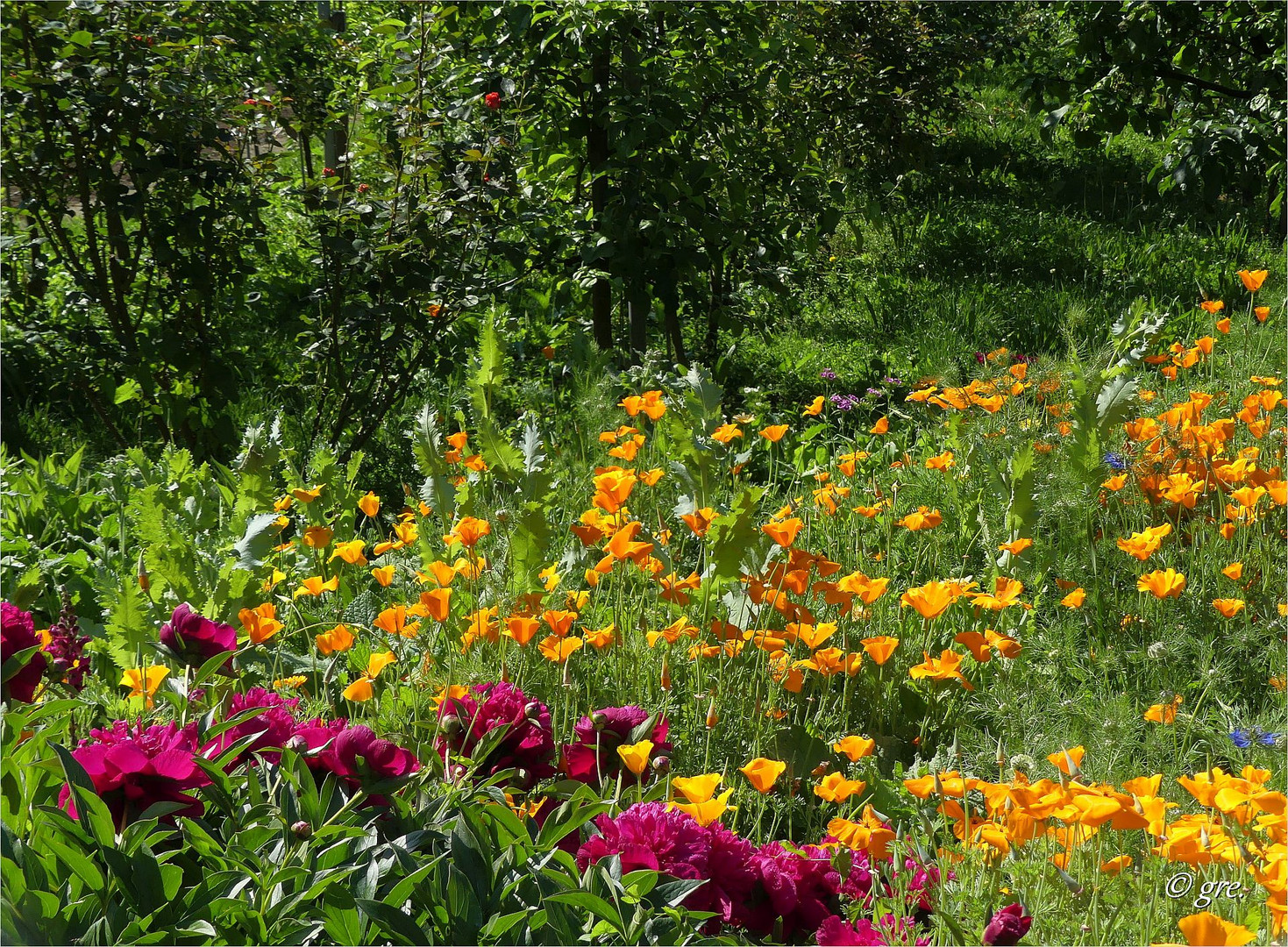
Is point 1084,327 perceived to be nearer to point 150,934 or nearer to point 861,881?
point 861,881

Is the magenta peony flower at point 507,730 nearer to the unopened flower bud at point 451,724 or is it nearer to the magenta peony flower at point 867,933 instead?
the unopened flower bud at point 451,724

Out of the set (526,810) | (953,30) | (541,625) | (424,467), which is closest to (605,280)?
(424,467)

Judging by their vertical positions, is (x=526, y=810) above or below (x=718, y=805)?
below

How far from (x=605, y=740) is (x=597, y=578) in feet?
1.96

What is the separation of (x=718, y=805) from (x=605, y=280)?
292cm

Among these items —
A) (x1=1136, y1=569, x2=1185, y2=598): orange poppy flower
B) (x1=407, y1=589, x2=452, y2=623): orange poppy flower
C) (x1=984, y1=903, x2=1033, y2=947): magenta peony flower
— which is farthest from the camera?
(x1=1136, y1=569, x2=1185, y2=598): orange poppy flower

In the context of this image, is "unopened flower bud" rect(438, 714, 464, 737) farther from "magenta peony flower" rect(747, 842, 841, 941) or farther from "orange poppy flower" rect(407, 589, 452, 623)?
"magenta peony flower" rect(747, 842, 841, 941)

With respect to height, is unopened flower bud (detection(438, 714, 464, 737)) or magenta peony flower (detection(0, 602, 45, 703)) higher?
magenta peony flower (detection(0, 602, 45, 703))

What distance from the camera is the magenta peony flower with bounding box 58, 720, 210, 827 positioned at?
1.12 meters

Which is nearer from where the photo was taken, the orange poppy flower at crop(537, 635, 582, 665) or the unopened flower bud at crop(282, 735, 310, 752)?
the unopened flower bud at crop(282, 735, 310, 752)

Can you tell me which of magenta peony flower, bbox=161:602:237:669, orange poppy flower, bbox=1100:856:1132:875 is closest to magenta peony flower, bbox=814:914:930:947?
orange poppy flower, bbox=1100:856:1132:875

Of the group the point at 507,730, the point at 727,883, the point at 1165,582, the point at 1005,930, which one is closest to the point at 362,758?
the point at 507,730

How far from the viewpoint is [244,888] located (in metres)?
1.10

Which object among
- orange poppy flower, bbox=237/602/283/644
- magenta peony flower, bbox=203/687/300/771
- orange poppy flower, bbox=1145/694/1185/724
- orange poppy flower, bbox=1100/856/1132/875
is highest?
orange poppy flower, bbox=237/602/283/644
